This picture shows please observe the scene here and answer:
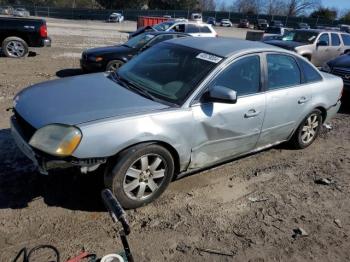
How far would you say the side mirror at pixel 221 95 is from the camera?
3624mm

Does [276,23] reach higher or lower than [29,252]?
higher

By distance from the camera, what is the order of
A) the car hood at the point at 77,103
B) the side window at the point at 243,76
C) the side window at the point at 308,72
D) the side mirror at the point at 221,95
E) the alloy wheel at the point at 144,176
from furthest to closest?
the side window at the point at 308,72
the side window at the point at 243,76
the side mirror at the point at 221,95
the alloy wheel at the point at 144,176
the car hood at the point at 77,103

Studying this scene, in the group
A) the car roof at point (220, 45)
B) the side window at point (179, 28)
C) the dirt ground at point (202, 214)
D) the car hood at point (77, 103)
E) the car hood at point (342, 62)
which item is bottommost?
the dirt ground at point (202, 214)

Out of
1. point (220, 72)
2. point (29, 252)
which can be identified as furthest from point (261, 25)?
point (29, 252)

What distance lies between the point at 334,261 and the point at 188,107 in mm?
1937

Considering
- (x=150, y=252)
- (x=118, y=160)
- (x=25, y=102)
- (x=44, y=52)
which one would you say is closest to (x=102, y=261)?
(x=150, y=252)

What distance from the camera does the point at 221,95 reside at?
363 centimetres

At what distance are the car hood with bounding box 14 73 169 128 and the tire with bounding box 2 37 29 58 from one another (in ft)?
27.8

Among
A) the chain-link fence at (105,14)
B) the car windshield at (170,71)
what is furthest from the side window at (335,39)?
the chain-link fence at (105,14)

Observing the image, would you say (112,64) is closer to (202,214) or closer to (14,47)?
(14,47)

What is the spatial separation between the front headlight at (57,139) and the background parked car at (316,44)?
11038 mm

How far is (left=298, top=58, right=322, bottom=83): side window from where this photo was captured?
4.97 m

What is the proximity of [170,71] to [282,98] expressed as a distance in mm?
1496

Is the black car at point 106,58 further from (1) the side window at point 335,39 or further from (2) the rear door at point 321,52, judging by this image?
(1) the side window at point 335,39
